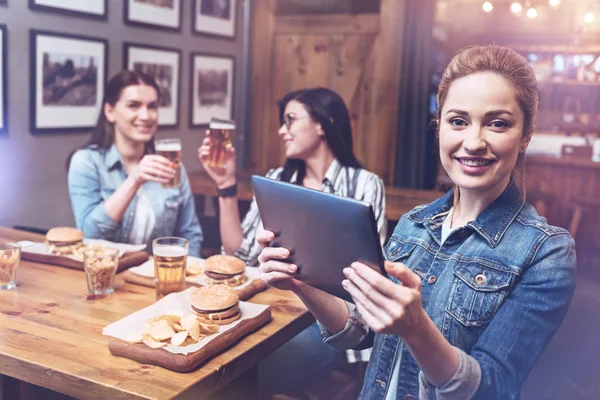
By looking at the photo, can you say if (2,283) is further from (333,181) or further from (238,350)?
(333,181)

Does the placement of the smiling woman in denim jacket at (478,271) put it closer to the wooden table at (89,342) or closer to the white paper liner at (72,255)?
the wooden table at (89,342)

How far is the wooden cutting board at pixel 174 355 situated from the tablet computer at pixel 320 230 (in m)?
0.26

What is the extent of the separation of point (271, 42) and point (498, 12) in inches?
Answer: 150

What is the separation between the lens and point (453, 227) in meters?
1.32

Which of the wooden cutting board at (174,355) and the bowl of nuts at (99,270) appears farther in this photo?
the bowl of nuts at (99,270)

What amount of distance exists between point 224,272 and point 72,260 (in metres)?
0.52

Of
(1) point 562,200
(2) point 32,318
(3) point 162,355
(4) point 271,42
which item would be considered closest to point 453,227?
(3) point 162,355

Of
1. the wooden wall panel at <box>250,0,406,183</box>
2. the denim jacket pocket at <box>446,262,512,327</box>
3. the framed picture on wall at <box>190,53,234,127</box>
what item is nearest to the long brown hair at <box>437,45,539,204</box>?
the denim jacket pocket at <box>446,262,512,327</box>

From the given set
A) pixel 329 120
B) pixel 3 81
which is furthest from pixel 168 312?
pixel 3 81

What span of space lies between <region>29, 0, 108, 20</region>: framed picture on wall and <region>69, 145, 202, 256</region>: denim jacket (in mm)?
936

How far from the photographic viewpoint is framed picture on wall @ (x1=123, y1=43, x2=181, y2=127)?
364cm

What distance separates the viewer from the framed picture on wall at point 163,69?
364 centimetres

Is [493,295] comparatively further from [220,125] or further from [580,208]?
[580,208]

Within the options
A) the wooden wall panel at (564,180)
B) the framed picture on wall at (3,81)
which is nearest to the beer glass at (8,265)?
A: the framed picture on wall at (3,81)
